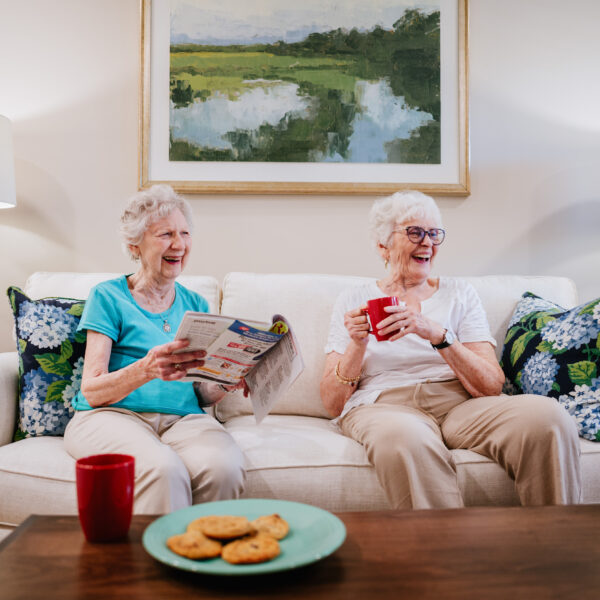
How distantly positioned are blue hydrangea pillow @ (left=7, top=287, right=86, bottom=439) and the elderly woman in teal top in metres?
0.14

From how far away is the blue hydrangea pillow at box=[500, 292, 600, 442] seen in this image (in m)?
1.65

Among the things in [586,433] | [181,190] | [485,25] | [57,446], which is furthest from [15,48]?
[586,433]

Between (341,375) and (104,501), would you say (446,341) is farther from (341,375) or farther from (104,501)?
(104,501)

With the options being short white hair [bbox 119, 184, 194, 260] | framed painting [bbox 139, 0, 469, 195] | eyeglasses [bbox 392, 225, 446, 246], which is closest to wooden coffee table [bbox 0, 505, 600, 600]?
short white hair [bbox 119, 184, 194, 260]

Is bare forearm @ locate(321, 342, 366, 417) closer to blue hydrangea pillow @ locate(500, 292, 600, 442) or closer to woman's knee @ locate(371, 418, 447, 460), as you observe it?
woman's knee @ locate(371, 418, 447, 460)

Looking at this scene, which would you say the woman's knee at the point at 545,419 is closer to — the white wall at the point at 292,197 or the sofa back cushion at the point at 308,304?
the sofa back cushion at the point at 308,304

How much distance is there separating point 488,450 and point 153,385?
911mm

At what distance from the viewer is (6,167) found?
2191mm

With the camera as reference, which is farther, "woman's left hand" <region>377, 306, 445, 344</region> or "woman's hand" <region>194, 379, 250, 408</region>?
"woman's hand" <region>194, 379, 250, 408</region>

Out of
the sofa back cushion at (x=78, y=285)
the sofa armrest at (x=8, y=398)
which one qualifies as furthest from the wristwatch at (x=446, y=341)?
the sofa armrest at (x=8, y=398)

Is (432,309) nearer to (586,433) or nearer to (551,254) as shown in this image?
(586,433)

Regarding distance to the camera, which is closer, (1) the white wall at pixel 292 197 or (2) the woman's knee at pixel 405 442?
(2) the woman's knee at pixel 405 442

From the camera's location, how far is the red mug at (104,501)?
0.84 meters

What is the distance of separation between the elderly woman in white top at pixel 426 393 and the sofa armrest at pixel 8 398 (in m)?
0.94
